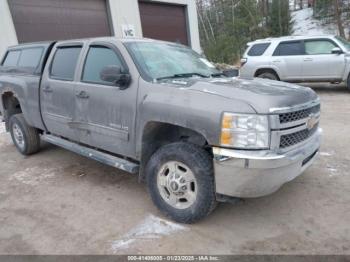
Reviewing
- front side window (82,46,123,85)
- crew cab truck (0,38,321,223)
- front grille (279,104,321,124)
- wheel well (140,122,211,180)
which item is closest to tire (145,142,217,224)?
crew cab truck (0,38,321,223)

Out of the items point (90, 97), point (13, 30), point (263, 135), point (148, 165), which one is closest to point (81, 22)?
point (13, 30)

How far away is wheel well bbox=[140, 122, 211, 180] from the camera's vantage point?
3.32m

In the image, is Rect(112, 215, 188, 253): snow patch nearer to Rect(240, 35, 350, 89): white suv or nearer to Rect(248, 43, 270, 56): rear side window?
Rect(240, 35, 350, 89): white suv

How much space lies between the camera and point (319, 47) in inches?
398

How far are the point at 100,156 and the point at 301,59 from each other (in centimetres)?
822

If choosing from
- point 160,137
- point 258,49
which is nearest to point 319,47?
point 258,49

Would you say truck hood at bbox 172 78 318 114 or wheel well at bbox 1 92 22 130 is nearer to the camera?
truck hood at bbox 172 78 318 114

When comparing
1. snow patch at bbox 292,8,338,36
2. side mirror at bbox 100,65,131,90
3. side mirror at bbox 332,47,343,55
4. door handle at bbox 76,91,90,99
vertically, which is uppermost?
snow patch at bbox 292,8,338,36

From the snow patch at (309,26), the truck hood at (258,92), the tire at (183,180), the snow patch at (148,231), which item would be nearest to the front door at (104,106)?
the tire at (183,180)

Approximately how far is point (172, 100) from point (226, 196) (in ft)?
3.40

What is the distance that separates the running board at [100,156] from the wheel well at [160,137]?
0.53ft

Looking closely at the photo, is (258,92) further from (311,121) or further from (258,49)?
(258,49)

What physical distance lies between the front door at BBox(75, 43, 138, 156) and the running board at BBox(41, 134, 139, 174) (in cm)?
10

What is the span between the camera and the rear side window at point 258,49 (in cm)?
1103
